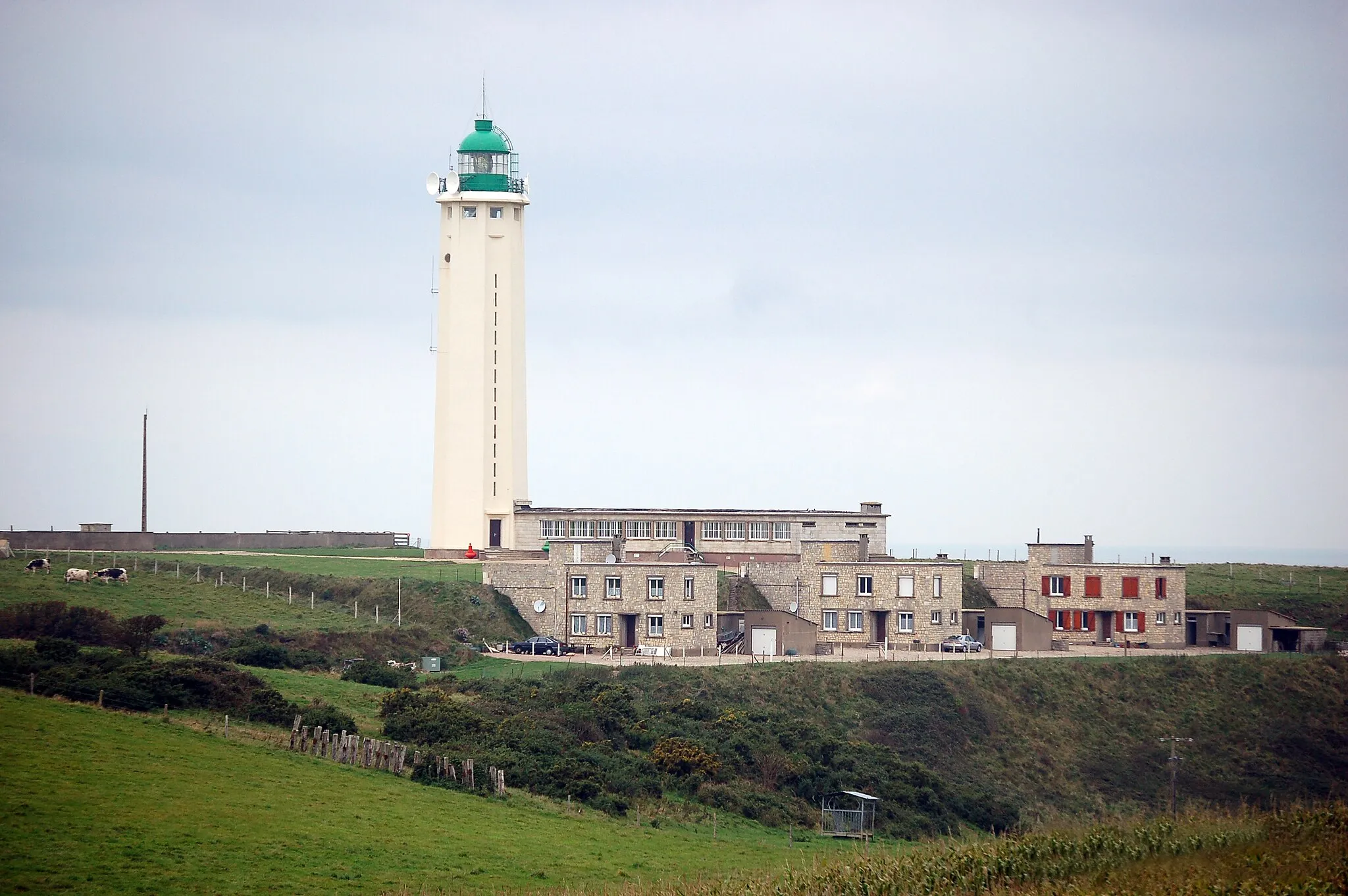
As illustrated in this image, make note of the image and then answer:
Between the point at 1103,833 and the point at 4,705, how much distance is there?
2730 cm

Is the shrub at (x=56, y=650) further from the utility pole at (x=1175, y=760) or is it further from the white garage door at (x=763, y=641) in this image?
the utility pole at (x=1175, y=760)

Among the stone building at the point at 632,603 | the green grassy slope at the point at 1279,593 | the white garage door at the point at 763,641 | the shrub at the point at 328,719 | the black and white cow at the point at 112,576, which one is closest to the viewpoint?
the shrub at the point at 328,719

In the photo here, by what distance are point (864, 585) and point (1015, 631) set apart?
761cm

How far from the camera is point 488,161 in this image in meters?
85.8

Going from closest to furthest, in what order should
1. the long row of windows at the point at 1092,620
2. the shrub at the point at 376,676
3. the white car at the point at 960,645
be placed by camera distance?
1. the shrub at the point at 376,676
2. the white car at the point at 960,645
3. the long row of windows at the point at 1092,620

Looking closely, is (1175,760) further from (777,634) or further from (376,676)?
(376,676)

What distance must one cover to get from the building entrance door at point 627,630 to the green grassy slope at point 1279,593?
1190 inches

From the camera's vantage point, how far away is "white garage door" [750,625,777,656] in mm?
68688

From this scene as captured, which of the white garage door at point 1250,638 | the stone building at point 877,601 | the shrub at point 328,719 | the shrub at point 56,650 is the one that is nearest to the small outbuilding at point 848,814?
the shrub at point 328,719

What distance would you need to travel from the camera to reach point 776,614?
227 ft

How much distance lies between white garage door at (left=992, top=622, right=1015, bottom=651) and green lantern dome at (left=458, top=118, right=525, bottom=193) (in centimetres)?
3426

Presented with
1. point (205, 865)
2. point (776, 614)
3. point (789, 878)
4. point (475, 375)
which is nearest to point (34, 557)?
point (475, 375)

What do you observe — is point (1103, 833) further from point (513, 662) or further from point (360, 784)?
point (513, 662)

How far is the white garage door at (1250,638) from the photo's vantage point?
2921 inches
